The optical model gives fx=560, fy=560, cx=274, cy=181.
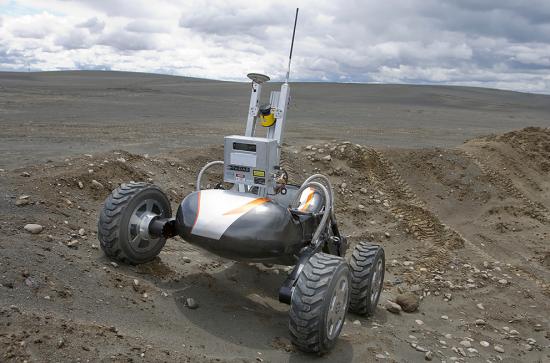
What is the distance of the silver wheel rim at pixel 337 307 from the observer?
4.66 meters

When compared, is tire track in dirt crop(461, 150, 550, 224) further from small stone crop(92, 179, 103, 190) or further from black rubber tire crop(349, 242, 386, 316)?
small stone crop(92, 179, 103, 190)

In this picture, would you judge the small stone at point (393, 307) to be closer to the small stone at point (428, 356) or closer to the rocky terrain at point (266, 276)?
the rocky terrain at point (266, 276)

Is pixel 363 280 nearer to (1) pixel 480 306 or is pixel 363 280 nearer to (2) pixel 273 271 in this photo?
(2) pixel 273 271

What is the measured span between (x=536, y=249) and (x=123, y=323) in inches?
325

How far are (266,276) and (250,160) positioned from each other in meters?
1.78

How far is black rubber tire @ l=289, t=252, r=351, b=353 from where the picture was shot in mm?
4449

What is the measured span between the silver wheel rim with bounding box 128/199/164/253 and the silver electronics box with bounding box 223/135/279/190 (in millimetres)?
860

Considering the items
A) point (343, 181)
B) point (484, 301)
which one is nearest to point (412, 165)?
point (343, 181)

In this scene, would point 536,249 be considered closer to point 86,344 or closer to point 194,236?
point 194,236

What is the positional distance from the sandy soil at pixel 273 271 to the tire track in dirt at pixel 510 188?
0.13 ft

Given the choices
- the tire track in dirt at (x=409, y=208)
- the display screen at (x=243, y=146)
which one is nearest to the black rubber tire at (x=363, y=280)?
the display screen at (x=243, y=146)

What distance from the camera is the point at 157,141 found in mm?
14469

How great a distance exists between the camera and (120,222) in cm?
529

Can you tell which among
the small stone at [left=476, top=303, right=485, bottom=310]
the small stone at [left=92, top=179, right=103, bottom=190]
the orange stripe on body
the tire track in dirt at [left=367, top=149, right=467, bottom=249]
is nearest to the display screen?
the orange stripe on body
